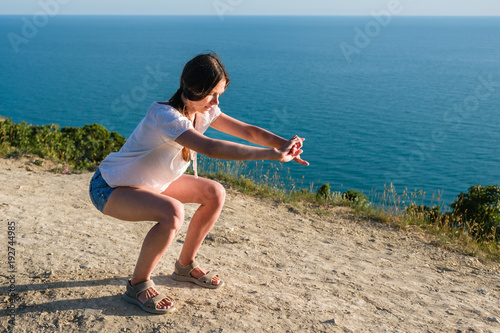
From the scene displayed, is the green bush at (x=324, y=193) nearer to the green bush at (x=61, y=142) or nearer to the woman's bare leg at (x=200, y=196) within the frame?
the green bush at (x=61, y=142)

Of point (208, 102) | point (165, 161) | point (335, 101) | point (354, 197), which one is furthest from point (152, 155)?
point (335, 101)

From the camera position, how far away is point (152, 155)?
3881mm

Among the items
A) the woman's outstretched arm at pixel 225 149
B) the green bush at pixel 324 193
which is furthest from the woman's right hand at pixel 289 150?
the green bush at pixel 324 193

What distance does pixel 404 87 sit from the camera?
6141 centimetres

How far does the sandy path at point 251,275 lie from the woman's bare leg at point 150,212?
0.55 m

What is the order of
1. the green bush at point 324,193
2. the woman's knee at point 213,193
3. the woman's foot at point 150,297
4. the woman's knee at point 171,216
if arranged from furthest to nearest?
the green bush at point 324,193
the woman's knee at point 213,193
the woman's foot at point 150,297
the woman's knee at point 171,216

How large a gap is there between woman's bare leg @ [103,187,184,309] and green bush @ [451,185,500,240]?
726 centimetres

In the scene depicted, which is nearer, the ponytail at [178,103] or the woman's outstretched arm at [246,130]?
the ponytail at [178,103]

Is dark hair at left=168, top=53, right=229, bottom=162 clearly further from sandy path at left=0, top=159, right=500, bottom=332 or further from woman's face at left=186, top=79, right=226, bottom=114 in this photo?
sandy path at left=0, top=159, right=500, bottom=332

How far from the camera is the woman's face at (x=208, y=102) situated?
12.7ft

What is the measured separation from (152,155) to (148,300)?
3.66 ft

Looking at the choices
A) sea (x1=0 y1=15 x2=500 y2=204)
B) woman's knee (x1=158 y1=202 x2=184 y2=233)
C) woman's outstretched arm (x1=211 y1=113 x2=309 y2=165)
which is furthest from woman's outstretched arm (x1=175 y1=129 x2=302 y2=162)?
sea (x1=0 y1=15 x2=500 y2=204)

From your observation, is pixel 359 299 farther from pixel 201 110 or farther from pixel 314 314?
pixel 201 110

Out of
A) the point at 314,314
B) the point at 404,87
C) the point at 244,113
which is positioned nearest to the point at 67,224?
the point at 314,314
